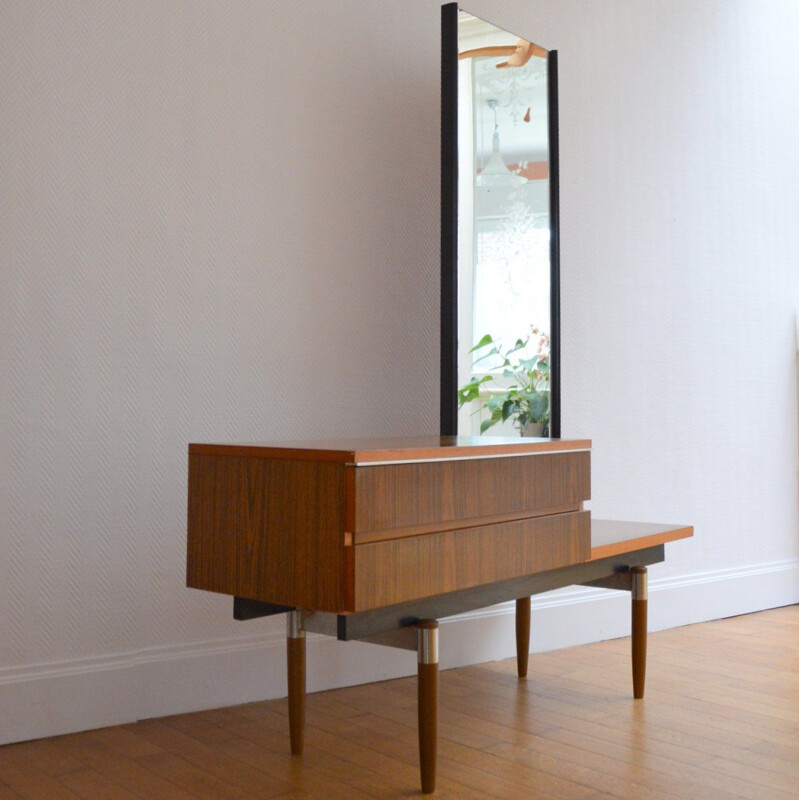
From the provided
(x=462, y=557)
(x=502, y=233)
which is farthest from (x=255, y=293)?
(x=462, y=557)

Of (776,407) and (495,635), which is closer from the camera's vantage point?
(495,635)

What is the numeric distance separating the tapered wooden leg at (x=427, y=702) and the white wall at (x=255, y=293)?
786 mm

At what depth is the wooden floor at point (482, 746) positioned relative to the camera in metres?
2.12

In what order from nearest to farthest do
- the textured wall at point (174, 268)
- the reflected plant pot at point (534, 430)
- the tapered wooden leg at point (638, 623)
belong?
the textured wall at point (174, 268)
the tapered wooden leg at point (638, 623)
the reflected plant pot at point (534, 430)

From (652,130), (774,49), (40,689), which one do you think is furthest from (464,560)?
(774,49)

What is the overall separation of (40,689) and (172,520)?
1.72ft

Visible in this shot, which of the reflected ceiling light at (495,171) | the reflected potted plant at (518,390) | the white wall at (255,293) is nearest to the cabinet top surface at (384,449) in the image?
the white wall at (255,293)

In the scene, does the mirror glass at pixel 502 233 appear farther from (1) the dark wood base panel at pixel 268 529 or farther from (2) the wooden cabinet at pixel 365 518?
(1) the dark wood base panel at pixel 268 529

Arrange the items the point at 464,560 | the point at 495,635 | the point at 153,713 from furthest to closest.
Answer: the point at 495,635 < the point at 153,713 < the point at 464,560

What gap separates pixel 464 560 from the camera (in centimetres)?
215

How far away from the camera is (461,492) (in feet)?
6.98

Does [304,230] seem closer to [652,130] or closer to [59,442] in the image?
[59,442]

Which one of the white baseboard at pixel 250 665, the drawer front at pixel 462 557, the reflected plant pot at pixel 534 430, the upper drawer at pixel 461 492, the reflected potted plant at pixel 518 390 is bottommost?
the white baseboard at pixel 250 665

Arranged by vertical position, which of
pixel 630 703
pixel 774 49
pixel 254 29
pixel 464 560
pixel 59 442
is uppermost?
pixel 774 49
